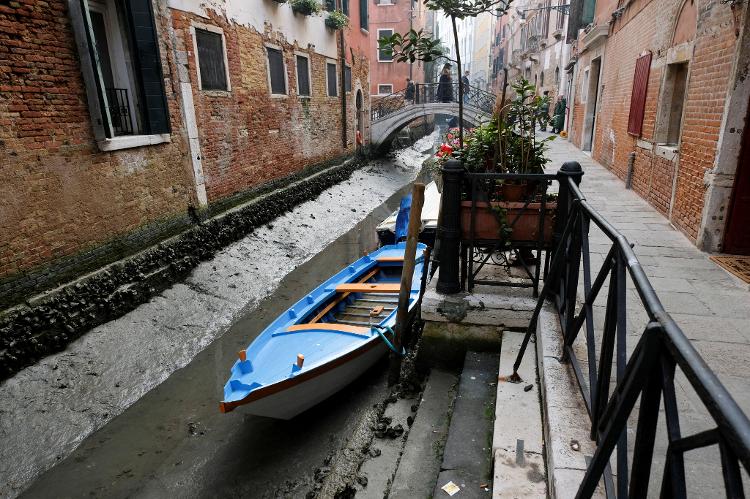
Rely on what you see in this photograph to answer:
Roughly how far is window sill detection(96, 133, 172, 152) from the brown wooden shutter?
7.10 metres

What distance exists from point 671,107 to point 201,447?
7.01m

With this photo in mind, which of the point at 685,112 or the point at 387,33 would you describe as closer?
the point at 685,112

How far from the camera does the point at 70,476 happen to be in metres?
4.03

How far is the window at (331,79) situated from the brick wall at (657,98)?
719 cm

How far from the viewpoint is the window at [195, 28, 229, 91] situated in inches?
303

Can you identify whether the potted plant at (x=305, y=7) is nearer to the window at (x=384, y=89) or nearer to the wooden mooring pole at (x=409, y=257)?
the wooden mooring pole at (x=409, y=257)

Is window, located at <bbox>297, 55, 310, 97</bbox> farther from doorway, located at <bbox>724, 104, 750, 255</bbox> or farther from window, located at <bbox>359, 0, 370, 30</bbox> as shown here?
doorway, located at <bbox>724, 104, 750, 255</bbox>

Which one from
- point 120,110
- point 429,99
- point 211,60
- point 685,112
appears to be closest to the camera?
point 685,112

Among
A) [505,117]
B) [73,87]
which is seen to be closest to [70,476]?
[73,87]

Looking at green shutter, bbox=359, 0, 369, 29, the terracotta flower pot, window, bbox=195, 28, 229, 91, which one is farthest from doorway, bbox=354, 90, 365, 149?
the terracotta flower pot

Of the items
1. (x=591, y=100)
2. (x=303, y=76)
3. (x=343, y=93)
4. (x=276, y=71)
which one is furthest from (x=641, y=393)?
(x=343, y=93)

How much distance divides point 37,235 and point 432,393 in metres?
4.53

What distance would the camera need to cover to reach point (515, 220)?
127 inches

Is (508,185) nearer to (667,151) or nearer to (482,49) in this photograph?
(667,151)
